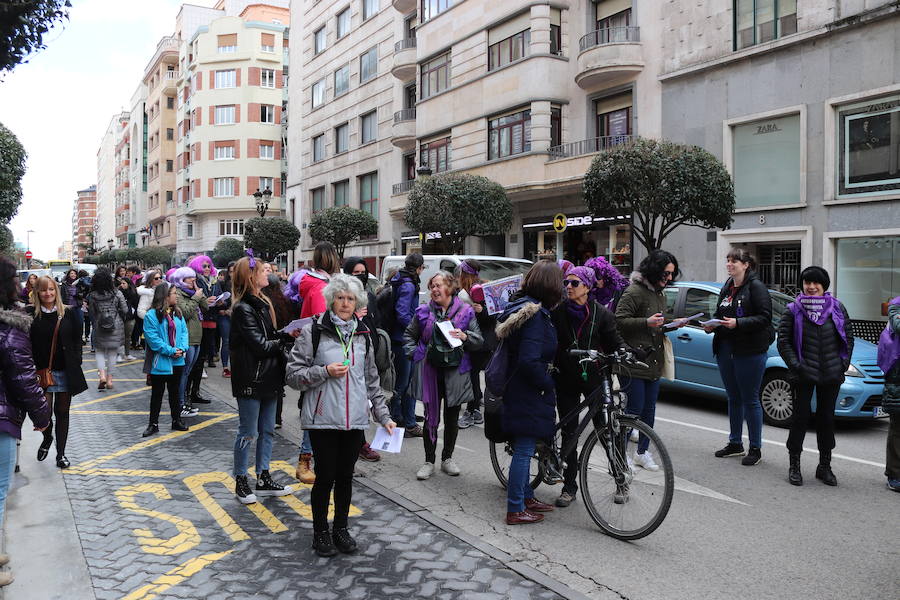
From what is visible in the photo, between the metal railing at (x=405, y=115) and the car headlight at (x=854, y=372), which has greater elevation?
the metal railing at (x=405, y=115)

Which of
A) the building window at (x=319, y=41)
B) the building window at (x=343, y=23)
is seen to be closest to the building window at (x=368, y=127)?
the building window at (x=343, y=23)

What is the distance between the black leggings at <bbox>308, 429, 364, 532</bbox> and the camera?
4348mm

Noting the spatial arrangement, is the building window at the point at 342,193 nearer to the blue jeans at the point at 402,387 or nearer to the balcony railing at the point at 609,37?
the balcony railing at the point at 609,37

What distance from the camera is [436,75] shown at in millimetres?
28750

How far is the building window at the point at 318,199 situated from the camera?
40.9 meters

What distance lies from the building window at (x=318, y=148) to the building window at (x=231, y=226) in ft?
69.5

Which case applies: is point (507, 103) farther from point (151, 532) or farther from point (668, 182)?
point (151, 532)

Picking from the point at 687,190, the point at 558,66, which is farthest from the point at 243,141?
the point at 687,190

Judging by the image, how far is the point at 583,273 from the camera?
17.7 ft

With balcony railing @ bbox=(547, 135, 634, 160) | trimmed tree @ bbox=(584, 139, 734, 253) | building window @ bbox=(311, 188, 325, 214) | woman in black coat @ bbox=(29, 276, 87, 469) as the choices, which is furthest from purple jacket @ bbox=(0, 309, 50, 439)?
building window @ bbox=(311, 188, 325, 214)

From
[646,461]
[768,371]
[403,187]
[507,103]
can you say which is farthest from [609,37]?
[646,461]

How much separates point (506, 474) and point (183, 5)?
255ft

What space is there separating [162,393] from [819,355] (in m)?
6.45

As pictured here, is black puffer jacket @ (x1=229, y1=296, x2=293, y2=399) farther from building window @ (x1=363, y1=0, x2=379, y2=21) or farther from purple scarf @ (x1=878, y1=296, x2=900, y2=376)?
building window @ (x1=363, y1=0, x2=379, y2=21)
